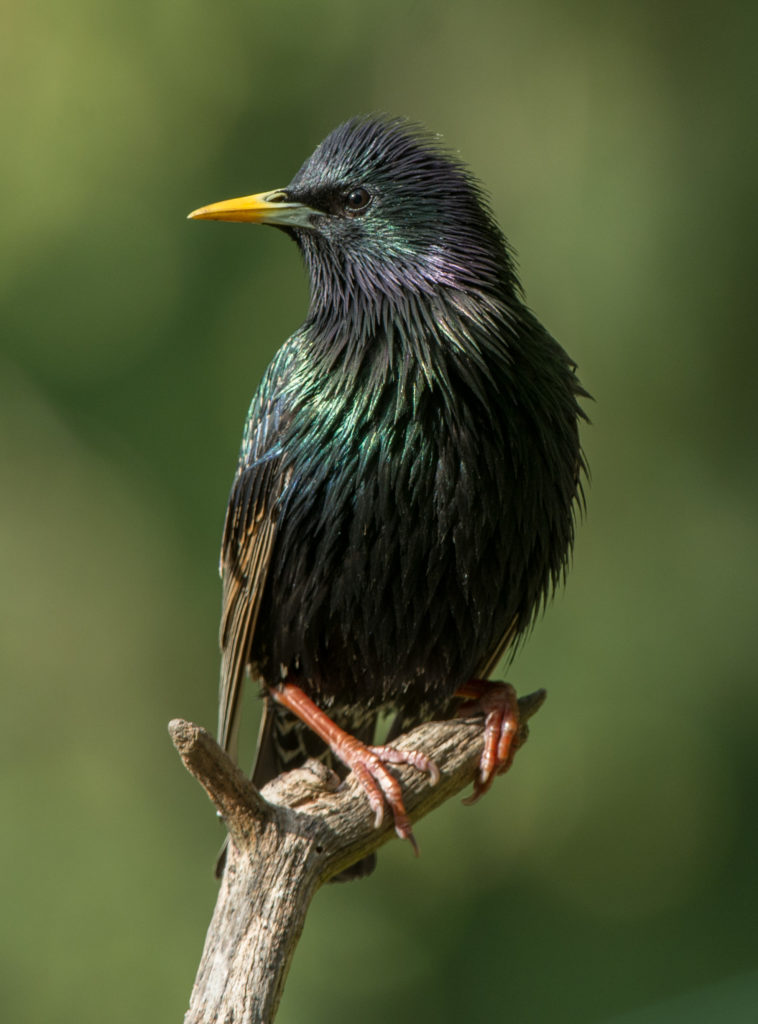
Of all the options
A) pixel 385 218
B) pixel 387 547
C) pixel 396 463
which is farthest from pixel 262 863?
pixel 385 218

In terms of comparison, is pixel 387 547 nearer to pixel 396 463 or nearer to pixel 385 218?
pixel 396 463

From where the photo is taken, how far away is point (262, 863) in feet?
8.70

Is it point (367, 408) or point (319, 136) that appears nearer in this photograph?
point (367, 408)

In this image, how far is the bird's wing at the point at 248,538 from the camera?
11.2 ft

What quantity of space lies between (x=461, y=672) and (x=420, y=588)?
341 millimetres

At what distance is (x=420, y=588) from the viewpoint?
130 inches

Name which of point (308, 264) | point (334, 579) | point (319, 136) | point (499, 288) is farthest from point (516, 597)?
point (319, 136)

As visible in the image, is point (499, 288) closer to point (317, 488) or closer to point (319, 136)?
point (317, 488)

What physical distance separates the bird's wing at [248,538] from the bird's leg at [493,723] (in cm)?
64

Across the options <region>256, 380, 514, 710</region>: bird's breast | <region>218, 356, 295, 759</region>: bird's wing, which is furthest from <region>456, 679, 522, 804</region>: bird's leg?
<region>218, 356, 295, 759</region>: bird's wing

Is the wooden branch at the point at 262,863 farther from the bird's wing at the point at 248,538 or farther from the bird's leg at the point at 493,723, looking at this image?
the bird's wing at the point at 248,538

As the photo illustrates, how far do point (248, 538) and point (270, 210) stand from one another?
91cm

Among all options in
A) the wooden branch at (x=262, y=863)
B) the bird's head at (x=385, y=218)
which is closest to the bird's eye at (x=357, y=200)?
the bird's head at (x=385, y=218)

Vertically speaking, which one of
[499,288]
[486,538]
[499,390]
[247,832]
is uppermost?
[499,288]
